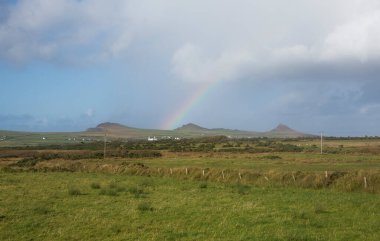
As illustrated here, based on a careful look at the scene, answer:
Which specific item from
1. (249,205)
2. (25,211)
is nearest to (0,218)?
(25,211)

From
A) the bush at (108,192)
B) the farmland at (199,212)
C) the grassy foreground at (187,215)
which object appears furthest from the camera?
the bush at (108,192)

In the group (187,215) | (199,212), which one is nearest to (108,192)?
(199,212)

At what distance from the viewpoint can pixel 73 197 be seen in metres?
22.4

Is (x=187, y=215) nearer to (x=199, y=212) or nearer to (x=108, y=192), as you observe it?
(x=199, y=212)

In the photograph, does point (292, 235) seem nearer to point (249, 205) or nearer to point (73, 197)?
point (249, 205)

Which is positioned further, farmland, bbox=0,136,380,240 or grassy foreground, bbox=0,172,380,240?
farmland, bbox=0,136,380,240

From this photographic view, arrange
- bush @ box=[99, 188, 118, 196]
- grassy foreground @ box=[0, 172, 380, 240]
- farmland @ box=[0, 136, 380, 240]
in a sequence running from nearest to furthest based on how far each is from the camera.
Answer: grassy foreground @ box=[0, 172, 380, 240] → farmland @ box=[0, 136, 380, 240] → bush @ box=[99, 188, 118, 196]

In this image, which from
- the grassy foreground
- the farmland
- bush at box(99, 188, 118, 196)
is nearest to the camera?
the grassy foreground

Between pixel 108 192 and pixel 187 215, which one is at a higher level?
pixel 187 215

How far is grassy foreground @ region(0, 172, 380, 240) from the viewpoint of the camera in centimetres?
1352

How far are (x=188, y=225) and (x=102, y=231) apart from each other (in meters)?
2.71

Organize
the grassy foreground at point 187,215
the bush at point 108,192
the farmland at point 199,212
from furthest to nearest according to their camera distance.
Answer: the bush at point 108,192 < the farmland at point 199,212 < the grassy foreground at point 187,215

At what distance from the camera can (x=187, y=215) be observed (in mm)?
16828

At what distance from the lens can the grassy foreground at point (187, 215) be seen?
1352 centimetres
